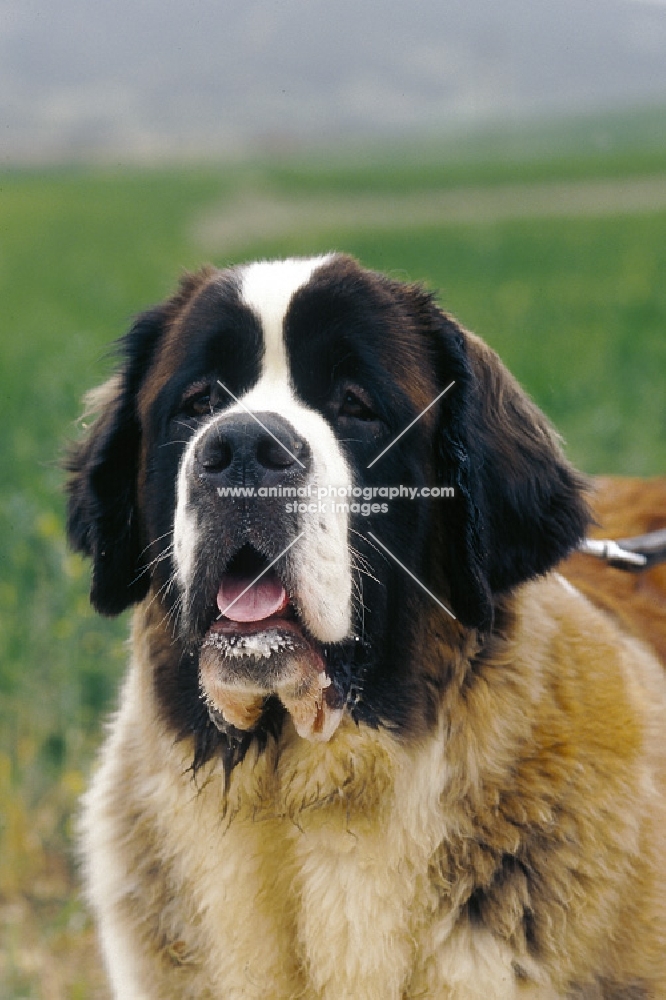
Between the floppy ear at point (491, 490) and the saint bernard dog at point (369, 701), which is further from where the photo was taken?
the floppy ear at point (491, 490)

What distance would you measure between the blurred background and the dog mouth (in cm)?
83

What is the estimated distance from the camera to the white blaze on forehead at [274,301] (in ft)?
7.36

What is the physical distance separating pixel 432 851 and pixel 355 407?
89cm

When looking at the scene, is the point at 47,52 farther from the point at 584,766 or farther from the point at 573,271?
the point at 584,766

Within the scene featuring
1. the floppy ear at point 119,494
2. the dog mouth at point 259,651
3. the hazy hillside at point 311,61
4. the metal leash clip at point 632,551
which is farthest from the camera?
the hazy hillside at point 311,61

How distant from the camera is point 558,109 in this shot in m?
24.8

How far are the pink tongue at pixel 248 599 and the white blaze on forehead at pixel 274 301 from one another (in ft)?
1.38

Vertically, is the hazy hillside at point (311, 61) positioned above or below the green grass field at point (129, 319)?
above

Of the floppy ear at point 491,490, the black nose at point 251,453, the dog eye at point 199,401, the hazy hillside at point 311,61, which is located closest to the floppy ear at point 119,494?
the dog eye at point 199,401

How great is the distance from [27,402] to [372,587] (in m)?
5.85

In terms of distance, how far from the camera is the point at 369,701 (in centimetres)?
222

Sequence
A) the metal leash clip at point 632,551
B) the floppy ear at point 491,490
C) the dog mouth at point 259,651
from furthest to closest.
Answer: the metal leash clip at point 632,551, the floppy ear at point 491,490, the dog mouth at point 259,651

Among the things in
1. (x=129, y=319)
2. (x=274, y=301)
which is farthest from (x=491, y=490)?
(x=129, y=319)

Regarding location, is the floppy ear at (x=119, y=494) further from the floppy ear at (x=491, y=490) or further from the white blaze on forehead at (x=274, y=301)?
the floppy ear at (x=491, y=490)
